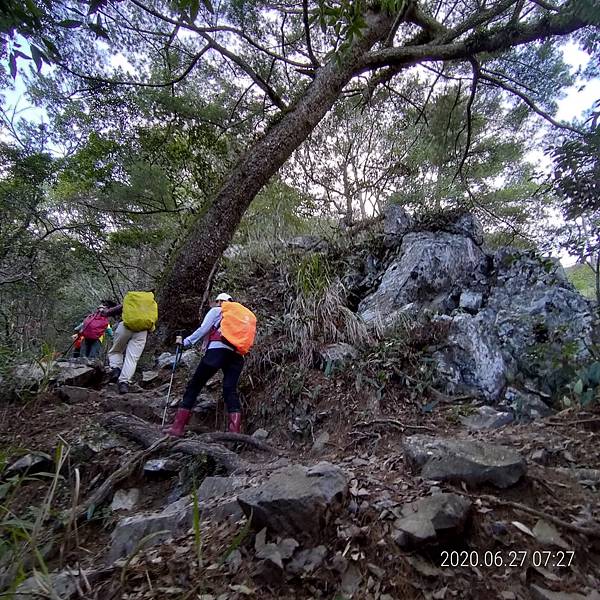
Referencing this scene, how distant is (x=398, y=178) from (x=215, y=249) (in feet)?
21.9

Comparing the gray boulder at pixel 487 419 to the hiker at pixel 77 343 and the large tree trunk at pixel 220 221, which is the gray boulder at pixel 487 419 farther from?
the hiker at pixel 77 343

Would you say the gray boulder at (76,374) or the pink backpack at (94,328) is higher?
the pink backpack at (94,328)

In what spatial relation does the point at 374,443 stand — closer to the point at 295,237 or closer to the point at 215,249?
the point at 215,249

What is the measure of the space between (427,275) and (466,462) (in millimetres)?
3050

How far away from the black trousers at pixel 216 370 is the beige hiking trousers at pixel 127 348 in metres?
1.21

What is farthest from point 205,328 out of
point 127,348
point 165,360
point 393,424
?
point 393,424

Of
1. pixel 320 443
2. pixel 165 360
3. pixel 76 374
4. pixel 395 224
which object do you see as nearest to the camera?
pixel 320 443

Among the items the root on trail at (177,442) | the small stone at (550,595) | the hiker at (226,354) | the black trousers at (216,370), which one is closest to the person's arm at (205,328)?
the hiker at (226,354)

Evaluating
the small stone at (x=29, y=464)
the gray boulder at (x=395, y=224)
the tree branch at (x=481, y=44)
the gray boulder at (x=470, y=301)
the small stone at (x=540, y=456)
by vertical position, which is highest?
the tree branch at (x=481, y=44)

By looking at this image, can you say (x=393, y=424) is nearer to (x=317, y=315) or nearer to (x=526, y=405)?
(x=526, y=405)

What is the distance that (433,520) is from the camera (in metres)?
1.49

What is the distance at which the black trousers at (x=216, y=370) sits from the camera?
3.56m

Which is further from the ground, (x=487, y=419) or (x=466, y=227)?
(x=466, y=227)

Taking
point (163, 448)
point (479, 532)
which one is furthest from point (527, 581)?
point (163, 448)
